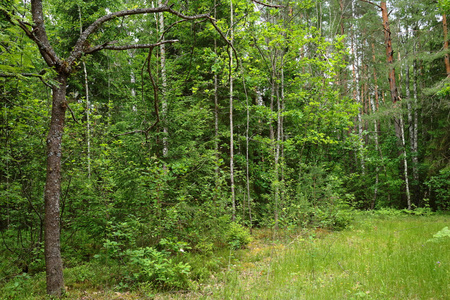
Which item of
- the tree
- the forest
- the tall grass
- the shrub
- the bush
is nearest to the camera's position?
the tree

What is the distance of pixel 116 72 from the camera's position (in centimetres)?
1517

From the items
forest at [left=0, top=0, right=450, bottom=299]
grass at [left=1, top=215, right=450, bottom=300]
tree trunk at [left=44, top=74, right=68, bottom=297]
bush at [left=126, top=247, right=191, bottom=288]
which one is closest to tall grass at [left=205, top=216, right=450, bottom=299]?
grass at [left=1, top=215, right=450, bottom=300]

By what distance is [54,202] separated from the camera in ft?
11.5

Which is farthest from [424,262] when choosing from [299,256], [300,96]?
[300,96]

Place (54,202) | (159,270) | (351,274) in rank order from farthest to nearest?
(351,274), (159,270), (54,202)

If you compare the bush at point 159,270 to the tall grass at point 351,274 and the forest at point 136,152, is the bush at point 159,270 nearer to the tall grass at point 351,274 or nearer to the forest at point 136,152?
the forest at point 136,152

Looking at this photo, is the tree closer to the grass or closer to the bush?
the grass

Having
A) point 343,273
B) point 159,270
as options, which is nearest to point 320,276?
point 343,273

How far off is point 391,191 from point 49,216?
19.7 m

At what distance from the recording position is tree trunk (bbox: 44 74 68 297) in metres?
3.46

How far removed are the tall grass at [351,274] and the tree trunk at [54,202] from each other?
91.6 inches

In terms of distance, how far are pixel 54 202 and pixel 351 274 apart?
208 inches

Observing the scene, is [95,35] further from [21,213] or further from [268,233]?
[268,233]

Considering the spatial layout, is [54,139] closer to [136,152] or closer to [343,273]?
[136,152]
